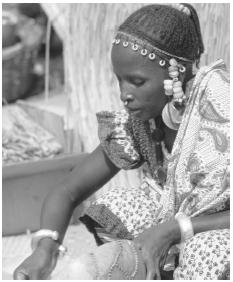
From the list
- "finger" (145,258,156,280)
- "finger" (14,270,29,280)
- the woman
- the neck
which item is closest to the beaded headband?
the woman

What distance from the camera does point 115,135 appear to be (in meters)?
2.24

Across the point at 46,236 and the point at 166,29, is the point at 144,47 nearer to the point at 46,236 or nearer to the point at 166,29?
the point at 166,29

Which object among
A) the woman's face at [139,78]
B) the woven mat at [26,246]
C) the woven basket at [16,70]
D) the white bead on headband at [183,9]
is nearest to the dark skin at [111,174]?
the woman's face at [139,78]

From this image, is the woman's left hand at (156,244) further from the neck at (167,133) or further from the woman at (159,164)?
the neck at (167,133)

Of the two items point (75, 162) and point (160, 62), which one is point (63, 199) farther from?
point (75, 162)

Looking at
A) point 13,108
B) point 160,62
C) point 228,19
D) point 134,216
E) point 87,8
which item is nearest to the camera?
point 160,62

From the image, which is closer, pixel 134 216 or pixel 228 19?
pixel 134 216

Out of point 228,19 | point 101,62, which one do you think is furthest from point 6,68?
point 228,19

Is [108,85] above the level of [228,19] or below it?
below

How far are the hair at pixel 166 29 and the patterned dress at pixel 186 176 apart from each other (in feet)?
0.32

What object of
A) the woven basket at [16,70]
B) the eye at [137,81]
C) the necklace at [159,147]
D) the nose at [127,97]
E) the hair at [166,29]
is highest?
the hair at [166,29]

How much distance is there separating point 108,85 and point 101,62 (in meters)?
0.11

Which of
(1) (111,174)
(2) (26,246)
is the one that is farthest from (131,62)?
(2) (26,246)

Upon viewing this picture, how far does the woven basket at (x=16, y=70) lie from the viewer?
16.4 ft
